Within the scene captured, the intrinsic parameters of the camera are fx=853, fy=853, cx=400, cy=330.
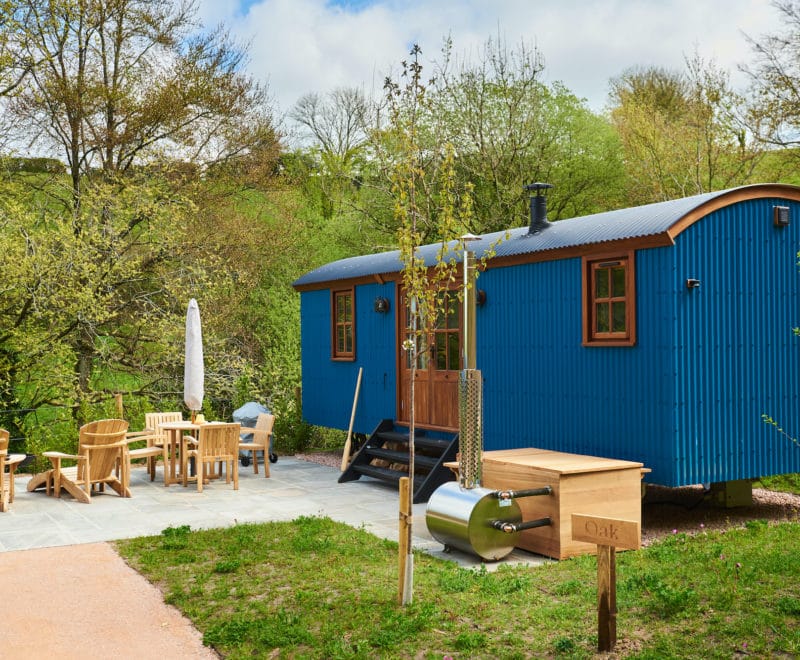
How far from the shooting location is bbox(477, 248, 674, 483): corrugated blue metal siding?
7191mm

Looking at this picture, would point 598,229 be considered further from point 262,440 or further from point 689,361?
point 262,440

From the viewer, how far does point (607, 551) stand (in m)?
4.29

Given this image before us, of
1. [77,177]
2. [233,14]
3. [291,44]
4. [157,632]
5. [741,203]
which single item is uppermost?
[291,44]

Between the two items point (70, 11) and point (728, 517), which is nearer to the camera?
point (728, 517)

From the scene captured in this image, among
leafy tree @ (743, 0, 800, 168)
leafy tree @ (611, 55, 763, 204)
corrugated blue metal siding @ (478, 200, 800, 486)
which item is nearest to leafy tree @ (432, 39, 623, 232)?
leafy tree @ (611, 55, 763, 204)

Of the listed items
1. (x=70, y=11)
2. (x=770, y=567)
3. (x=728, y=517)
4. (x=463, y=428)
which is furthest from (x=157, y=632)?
(x=70, y=11)

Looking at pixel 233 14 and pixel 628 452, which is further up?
pixel 233 14

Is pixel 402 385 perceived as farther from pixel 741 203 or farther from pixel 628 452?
pixel 741 203

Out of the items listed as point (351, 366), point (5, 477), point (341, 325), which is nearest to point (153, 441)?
point (5, 477)

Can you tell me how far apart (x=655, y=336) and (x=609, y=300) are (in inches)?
25.2

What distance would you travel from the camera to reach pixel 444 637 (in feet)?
14.8

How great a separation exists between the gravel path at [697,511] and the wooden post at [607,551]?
286cm

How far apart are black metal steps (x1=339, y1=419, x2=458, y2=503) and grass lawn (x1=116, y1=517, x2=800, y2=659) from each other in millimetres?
2343

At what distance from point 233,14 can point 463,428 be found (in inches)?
560
